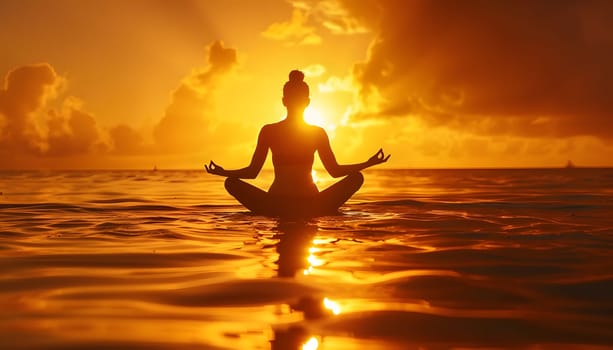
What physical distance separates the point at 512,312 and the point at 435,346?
0.98m

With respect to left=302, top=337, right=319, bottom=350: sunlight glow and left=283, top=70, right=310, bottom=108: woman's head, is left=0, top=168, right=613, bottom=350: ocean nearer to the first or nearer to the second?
left=302, top=337, right=319, bottom=350: sunlight glow

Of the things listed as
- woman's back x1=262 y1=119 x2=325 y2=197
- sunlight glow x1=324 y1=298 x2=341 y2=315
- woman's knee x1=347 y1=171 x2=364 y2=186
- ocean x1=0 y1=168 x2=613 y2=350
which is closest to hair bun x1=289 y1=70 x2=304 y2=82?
woman's back x1=262 y1=119 x2=325 y2=197

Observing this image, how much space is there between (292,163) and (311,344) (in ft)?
20.7

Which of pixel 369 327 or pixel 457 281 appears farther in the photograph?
pixel 457 281

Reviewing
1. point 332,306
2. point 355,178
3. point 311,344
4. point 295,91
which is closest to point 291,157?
point 295,91

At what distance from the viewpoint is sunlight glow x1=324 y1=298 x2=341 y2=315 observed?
3514mm

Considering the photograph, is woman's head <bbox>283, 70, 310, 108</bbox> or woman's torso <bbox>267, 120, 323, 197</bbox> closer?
woman's head <bbox>283, 70, 310, 108</bbox>

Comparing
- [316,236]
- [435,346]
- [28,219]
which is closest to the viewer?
[435,346]

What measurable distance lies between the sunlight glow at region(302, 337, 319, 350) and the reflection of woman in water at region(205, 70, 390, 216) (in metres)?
5.98

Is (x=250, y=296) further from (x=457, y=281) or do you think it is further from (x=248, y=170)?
(x=248, y=170)

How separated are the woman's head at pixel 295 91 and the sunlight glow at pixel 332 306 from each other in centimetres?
550

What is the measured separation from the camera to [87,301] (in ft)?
12.6

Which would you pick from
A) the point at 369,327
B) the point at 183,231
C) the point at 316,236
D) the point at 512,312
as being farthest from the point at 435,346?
the point at 183,231

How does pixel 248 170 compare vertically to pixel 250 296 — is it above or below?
above
